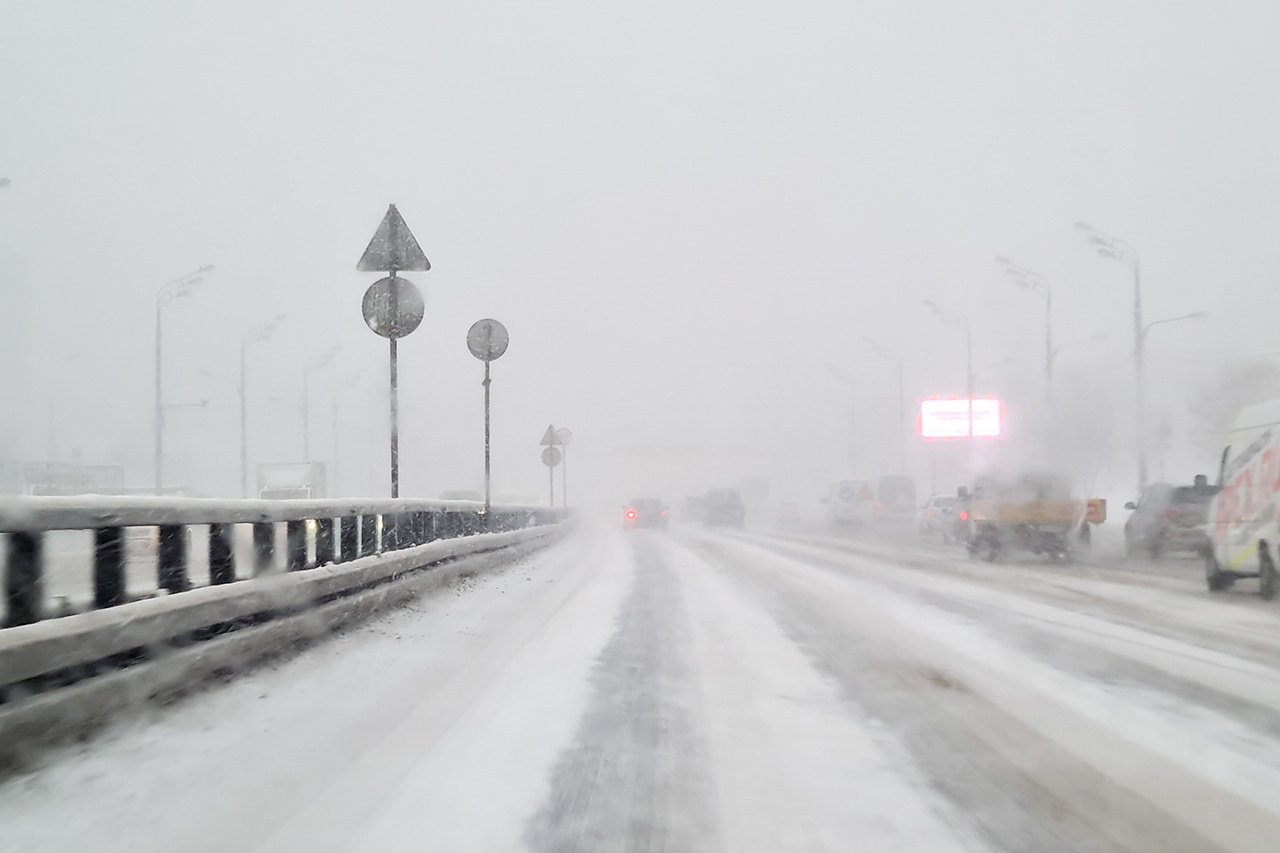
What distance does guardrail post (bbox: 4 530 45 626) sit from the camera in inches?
185

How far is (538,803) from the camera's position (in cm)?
430

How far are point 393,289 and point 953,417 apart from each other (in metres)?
52.2

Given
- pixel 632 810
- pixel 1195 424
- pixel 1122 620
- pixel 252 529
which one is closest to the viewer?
pixel 632 810

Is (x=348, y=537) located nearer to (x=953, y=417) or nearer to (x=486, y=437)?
(x=486, y=437)

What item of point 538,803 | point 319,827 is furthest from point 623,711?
point 319,827

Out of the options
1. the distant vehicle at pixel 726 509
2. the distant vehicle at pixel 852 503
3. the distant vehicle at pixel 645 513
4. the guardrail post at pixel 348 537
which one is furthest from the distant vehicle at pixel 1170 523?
the distant vehicle at pixel 645 513

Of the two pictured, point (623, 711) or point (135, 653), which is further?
point (623, 711)

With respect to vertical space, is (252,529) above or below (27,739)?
above

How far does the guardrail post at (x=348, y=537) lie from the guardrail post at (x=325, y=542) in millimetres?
210

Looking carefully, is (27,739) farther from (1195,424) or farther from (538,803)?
(1195,424)

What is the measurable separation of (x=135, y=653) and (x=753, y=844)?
3255mm

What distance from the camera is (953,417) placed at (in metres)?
61.8

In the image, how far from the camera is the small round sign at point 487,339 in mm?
20734

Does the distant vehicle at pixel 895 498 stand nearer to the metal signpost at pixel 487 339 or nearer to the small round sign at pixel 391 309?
the metal signpost at pixel 487 339
